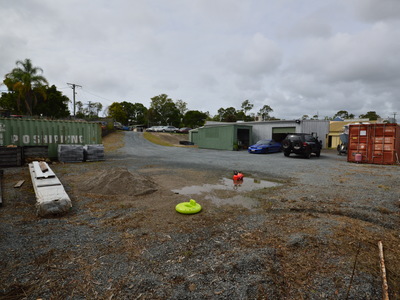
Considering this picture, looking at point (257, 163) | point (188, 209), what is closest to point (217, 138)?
point (257, 163)

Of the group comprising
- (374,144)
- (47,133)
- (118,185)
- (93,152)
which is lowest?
(118,185)

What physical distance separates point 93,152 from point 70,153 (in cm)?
131

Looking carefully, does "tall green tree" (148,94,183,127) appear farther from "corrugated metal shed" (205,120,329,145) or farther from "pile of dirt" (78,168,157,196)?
"pile of dirt" (78,168,157,196)

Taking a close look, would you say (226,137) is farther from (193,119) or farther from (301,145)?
(193,119)

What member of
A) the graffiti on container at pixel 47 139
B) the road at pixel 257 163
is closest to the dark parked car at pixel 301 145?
the road at pixel 257 163

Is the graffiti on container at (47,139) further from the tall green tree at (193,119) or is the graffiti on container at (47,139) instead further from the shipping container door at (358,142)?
the tall green tree at (193,119)

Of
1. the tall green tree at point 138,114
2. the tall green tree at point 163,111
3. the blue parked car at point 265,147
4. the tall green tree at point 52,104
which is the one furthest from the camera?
the tall green tree at point 138,114

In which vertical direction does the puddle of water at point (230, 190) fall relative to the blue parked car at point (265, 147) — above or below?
below

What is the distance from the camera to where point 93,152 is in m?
13.5

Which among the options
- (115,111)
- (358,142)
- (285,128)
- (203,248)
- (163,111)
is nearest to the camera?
(203,248)

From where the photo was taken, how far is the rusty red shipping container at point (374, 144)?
12.3 m

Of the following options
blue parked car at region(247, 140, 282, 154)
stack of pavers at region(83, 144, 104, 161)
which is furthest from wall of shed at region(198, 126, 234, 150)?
stack of pavers at region(83, 144, 104, 161)

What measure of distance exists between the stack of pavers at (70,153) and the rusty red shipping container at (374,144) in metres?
17.7

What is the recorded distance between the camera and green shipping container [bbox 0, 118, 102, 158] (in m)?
11.8
